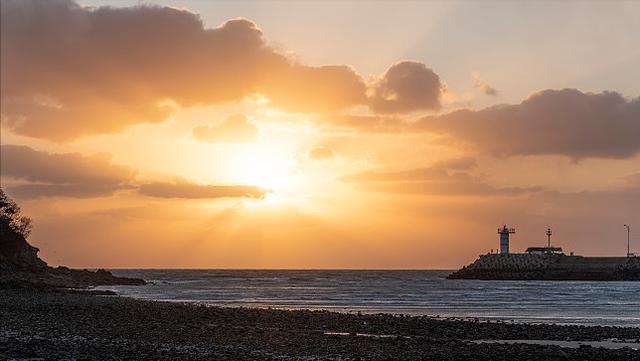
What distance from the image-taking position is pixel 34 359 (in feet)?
86.0

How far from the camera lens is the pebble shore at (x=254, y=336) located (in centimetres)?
3011

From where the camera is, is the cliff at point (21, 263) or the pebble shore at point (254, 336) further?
the cliff at point (21, 263)

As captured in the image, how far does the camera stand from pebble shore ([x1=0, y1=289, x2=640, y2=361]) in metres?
30.1

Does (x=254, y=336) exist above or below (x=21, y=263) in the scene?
below

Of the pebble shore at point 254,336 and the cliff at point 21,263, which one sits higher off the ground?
the cliff at point 21,263

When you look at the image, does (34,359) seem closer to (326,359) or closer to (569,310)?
(326,359)

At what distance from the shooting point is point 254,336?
126ft

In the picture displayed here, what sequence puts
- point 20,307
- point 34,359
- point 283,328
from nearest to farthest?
point 34,359
point 283,328
point 20,307

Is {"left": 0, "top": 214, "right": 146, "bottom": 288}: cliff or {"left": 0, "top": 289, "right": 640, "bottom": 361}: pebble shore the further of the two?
{"left": 0, "top": 214, "right": 146, "bottom": 288}: cliff

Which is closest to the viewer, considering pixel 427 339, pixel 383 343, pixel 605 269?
pixel 383 343

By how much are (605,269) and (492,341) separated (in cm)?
16554

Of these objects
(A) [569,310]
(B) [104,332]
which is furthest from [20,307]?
(A) [569,310]

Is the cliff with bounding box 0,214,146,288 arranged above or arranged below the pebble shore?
above

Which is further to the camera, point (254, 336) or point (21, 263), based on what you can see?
point (21, 263)
